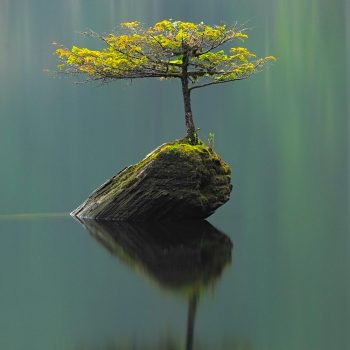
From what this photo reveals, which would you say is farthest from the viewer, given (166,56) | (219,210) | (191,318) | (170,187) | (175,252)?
(219,210)

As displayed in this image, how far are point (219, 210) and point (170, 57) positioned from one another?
11.6 meters

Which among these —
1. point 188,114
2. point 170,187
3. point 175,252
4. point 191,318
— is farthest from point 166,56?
point 191,318

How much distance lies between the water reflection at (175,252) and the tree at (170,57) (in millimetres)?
4873

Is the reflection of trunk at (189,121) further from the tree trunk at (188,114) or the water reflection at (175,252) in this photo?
the water reflection at (175,252)

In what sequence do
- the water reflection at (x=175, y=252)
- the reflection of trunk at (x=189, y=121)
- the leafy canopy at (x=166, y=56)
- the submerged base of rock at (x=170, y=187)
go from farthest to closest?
1. the reflection of trunk at (x=189, y=121)
2. the leafy canopy at (x=166, y=56)
3. the submerged base of rock at (x=170, y=187)
4. the water reflection at (x=175, y=252)

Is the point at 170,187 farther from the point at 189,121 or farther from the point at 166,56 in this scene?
the point at 166,56

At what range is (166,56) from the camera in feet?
83.7

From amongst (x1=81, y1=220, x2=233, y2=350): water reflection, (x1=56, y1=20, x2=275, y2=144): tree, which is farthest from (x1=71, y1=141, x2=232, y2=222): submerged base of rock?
(x1=56, y1=20, x2=275, y2=144): tree

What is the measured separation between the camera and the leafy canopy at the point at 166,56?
81.5 feet

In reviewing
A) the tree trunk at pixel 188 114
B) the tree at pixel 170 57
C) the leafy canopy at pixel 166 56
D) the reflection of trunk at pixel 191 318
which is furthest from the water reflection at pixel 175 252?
the leafy canopy at pixel 166 56

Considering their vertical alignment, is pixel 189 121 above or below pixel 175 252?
above

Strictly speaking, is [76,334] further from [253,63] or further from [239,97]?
[239,97]

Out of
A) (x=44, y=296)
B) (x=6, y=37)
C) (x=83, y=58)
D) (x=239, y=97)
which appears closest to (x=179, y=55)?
(x=83, y=58)

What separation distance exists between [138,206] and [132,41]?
5.74 m
